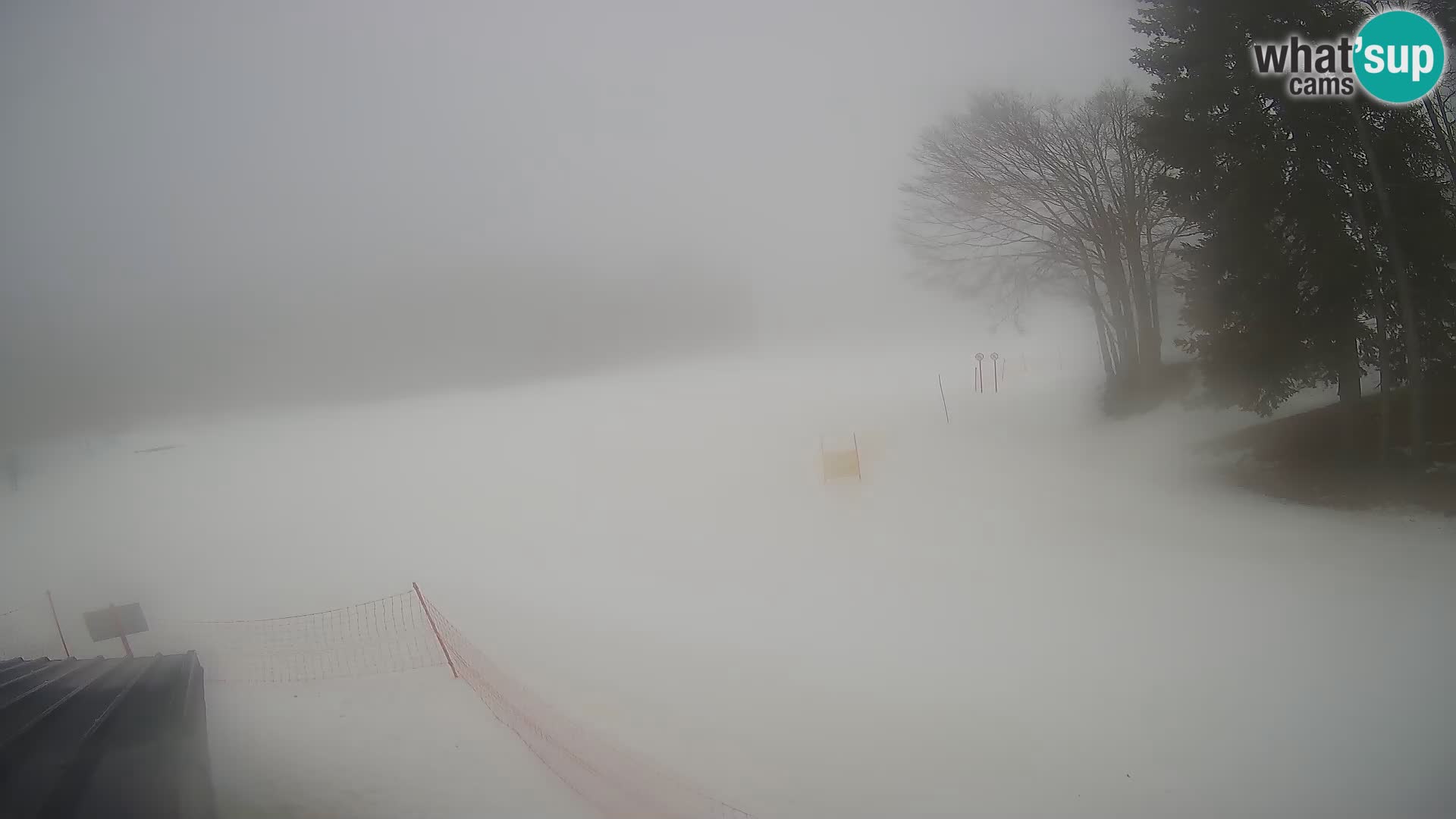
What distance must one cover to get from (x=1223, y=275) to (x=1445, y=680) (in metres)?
2.38

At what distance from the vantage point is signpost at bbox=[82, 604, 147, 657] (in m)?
2.68

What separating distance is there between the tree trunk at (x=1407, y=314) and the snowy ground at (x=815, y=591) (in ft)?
1.54

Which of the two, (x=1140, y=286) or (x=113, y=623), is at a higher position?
(x=1140, y=286)

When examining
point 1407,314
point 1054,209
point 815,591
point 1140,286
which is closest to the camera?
point 1407,314

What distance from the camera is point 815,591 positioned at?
10.2 ft

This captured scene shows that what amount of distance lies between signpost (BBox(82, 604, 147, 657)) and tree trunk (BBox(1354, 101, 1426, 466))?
266 inches

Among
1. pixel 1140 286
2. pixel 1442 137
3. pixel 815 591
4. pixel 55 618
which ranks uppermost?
pixel 1442 137

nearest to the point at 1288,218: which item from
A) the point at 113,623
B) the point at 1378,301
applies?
the point at 1378,301

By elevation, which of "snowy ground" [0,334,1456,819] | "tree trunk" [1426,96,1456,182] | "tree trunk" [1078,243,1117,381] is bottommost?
"snowy ground" [0,334,1456,819]

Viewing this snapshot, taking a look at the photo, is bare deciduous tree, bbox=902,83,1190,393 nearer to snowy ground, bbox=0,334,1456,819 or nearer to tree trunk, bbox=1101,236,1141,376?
tree trunk, bbox=1101,236,1141,376

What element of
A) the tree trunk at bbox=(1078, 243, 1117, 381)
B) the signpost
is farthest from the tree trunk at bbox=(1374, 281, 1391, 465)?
the signpost

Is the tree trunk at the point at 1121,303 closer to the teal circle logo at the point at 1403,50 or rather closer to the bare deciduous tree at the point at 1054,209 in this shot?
the bare deciduous tree at the point at 1054,209

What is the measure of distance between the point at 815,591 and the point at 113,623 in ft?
11.9

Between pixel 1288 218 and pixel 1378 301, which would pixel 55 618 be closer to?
pixel 1288 218
